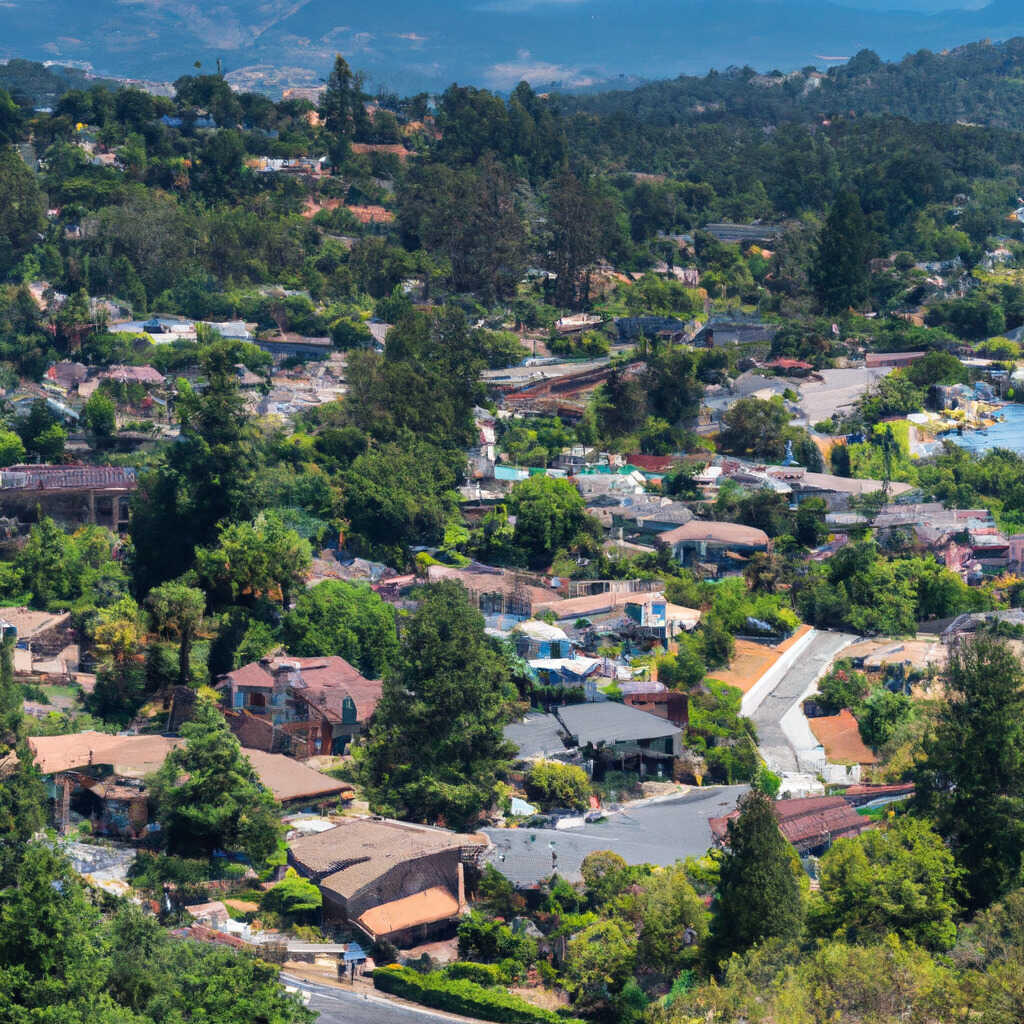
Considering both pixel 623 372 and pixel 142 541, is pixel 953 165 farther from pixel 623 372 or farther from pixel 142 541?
pixel 142 541

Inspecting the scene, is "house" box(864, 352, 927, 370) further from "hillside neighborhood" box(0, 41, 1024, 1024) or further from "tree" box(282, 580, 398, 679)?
"tree" box(282, 580, 398, 679)

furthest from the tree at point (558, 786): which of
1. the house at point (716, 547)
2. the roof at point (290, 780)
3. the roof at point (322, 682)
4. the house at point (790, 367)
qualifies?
the house at point (790, 367)

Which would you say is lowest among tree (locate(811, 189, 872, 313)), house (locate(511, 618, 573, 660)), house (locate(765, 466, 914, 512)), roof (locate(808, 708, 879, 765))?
roof (locate(808, 708, 879, 765))

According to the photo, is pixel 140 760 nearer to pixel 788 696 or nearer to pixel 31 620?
pixel 31 620

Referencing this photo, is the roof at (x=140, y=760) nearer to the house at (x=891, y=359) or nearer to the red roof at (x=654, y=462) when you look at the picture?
the red roof at (x=654, y=462)

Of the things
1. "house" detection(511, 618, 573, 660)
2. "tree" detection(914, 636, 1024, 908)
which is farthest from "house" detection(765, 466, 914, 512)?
"tree" detection(914, 636, 1024, 908)
